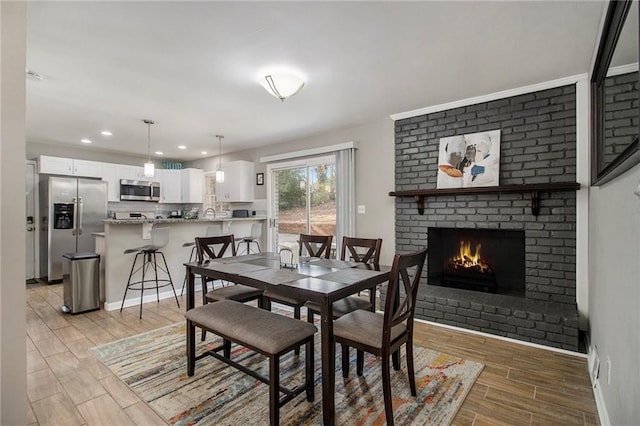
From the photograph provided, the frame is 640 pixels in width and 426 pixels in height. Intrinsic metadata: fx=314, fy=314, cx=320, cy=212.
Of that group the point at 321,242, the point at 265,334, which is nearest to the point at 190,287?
the point at 265,334

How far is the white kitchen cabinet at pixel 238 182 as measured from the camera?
582cm

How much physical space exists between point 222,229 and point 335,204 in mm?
1812

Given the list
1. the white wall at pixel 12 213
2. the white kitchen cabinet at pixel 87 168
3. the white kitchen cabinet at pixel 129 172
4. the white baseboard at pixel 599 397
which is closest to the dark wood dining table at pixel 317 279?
the white wall at pixel 12 213

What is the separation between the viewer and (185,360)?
2514 mm

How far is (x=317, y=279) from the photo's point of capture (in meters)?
2.00

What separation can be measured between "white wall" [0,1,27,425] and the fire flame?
3712mm

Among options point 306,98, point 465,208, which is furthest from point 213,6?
point 465,208

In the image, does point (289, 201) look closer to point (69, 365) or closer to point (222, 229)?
point (222, 229)

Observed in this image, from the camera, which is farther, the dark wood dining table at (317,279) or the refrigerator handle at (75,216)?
the refrigerator handle at (75,216)

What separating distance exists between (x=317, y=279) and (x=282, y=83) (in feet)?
5.70

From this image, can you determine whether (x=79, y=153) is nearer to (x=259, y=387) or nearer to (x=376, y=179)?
(x=376, y=179)

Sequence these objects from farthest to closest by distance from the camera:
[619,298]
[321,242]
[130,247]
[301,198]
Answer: [301,198] → [130,247] → [321,242] → [619,298]

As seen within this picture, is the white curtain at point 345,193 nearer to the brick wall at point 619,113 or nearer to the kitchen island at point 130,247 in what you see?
the kitchen island at point 130,247

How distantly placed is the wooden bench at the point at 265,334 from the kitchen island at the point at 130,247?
2.23m
